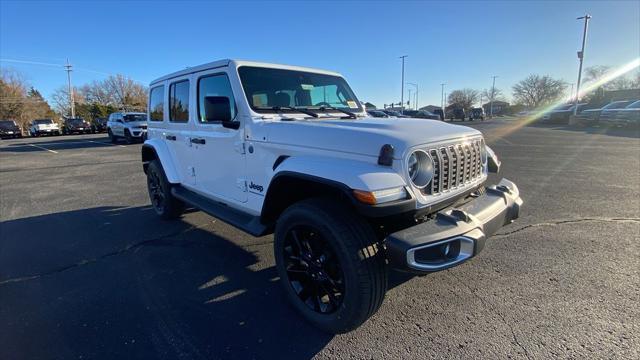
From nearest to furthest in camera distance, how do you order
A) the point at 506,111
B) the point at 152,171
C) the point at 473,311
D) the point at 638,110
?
the point at 473,311, the point at 152,171, the point at 638,110, the point at 506,111

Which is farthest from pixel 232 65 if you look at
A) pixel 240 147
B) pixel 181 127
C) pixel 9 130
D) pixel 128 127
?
pixel 9 130

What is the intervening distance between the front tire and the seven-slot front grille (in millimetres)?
630

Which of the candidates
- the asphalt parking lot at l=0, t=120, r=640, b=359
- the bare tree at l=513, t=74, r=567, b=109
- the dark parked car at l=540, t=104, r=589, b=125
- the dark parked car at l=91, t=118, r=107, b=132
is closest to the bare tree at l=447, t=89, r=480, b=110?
the bare tree at l=513, t=74, r=567, b=109

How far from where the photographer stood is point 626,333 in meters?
2.50

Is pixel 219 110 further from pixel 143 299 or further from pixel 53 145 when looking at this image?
pixel 53 145

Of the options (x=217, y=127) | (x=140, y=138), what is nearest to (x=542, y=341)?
(x=217, y=127)

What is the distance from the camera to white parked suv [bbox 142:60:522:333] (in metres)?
2.28

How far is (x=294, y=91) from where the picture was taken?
3.82 metres

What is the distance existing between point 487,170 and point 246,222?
2.45 meters

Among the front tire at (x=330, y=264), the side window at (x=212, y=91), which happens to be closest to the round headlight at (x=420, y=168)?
the front tire at (x=330, y=264)

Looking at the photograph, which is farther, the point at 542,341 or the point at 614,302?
the point at 614,302

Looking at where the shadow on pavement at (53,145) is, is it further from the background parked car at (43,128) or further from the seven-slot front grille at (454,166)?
the seven-slot front grille at (454,166)

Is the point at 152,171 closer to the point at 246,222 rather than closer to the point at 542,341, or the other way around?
the point at 246,222

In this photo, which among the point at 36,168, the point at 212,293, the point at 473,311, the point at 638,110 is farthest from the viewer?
the point at 638,110
